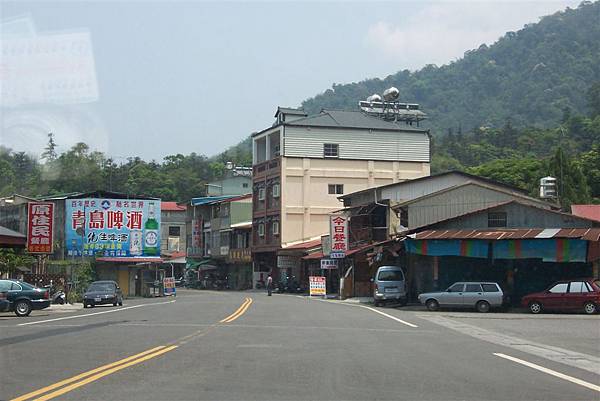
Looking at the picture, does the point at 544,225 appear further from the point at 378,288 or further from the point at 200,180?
the point at 200,180

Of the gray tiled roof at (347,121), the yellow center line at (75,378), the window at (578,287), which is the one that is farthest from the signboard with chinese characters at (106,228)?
the yellow center line at (75,378)

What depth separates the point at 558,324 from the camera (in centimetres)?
2705

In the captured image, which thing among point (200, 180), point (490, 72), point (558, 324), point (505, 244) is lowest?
point (558, 324)

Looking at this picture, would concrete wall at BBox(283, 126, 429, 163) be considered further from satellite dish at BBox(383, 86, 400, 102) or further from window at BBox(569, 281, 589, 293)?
window at BBox(569, 281, 589, 293)

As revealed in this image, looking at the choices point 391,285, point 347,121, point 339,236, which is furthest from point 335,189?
point 391,285

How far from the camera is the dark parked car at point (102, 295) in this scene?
39281 millimetres

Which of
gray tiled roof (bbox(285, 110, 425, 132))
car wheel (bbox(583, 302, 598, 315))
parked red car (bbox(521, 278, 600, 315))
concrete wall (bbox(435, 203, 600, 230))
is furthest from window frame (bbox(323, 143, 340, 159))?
car wheel (bbox(583, 302, 598, 315))

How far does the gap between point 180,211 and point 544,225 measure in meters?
69.8

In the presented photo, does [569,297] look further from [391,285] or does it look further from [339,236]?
[339,236]

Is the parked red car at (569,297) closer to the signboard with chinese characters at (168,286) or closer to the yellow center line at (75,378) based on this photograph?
the yellow center line at (75,378)

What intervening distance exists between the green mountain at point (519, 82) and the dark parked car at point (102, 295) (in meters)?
112

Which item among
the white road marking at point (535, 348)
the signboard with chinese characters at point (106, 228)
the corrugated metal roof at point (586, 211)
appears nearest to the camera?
the white road marking at point (535, 348)

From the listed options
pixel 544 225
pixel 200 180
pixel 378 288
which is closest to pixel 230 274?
pixel 200 180

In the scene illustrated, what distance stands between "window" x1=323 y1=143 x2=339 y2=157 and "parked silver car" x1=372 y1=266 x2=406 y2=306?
1264 inches
